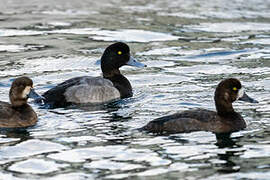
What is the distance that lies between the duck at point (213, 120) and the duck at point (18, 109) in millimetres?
1629

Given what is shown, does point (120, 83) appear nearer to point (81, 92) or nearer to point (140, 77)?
point (81, 92)

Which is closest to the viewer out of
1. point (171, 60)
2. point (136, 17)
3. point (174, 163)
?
point (174, 163)

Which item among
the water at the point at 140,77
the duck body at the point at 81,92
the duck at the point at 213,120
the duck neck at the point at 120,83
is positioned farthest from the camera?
the duck neck at the point at 120,83

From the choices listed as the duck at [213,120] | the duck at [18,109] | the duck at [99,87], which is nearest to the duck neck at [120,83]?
the duck at [99,87]

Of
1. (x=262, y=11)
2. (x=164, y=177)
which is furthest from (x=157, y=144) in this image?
(x=262, y=11)

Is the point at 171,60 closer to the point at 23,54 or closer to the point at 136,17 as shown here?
the point at 23,54

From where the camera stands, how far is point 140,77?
13.9m

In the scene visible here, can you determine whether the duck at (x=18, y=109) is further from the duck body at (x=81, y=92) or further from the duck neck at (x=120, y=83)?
the duck neck at (x=120, y=83)

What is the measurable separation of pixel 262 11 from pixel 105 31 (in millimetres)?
5587

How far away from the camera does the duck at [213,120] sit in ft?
29.2

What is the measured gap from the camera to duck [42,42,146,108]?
11.1 m

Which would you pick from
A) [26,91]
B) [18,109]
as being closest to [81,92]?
[26,91]

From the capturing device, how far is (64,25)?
777 inches

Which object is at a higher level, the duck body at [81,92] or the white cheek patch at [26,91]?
the white cheek patch at [26,91]
